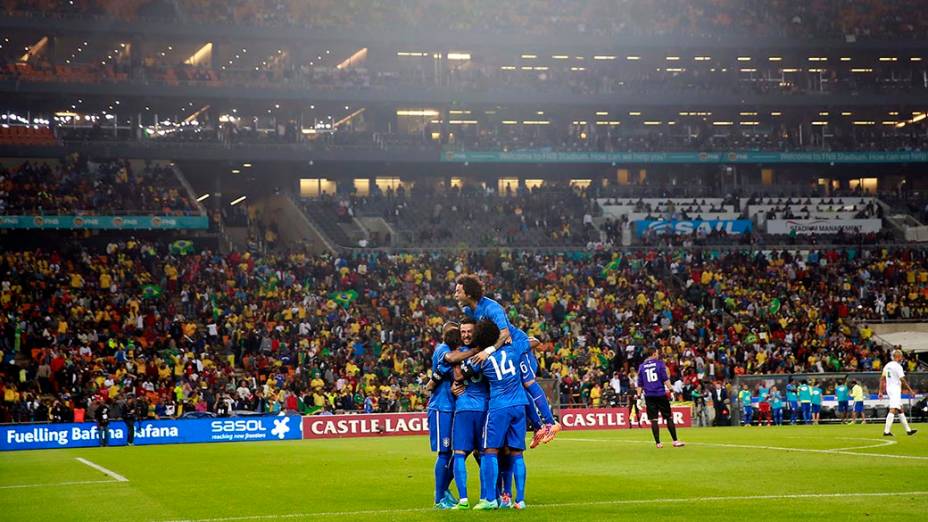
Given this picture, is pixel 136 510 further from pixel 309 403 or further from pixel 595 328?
pixel 595 328

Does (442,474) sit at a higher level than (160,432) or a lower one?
higher

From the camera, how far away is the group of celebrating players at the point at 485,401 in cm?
1310

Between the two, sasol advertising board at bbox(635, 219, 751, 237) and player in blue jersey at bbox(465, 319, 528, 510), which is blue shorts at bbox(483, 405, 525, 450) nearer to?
player in blue jersey at bbox(465, 319, 528, 510)

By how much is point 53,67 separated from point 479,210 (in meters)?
23.8

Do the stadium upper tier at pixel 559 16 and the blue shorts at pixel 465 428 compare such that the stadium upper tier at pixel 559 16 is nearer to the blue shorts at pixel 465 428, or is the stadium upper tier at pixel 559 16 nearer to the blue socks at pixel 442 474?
the blue socks at pixel 442 474

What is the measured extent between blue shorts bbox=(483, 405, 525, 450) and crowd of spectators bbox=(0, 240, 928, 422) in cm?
2718

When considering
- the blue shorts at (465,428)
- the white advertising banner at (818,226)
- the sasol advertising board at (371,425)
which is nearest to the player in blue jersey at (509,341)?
the blue shorts at (465,428)

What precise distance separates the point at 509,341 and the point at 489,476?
1.45 metres

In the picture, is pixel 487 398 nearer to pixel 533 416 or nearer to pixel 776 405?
pixel 533 416

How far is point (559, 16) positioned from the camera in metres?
77.4

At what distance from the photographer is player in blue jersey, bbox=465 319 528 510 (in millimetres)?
13062

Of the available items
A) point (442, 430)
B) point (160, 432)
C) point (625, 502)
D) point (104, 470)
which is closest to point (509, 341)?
point (442, 430)

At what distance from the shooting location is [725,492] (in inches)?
603

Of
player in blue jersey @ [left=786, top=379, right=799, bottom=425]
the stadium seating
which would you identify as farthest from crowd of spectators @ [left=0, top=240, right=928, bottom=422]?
the stadium seating
